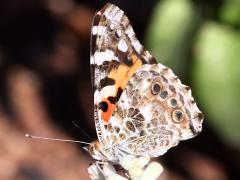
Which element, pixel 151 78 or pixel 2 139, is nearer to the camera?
pixel 151 78

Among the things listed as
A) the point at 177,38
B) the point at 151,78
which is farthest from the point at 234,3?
the point at 151,78

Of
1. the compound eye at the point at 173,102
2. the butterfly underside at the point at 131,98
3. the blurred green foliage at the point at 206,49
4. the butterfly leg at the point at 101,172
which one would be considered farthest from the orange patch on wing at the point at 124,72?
the blurred green foliage at the point at 206,49

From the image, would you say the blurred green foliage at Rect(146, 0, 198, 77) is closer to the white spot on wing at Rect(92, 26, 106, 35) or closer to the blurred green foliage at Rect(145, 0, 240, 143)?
the blurred green foliage at Rect(145, 0, 240, 143)

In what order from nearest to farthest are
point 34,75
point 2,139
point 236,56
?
point 236,56
point 2,139
point 34,75

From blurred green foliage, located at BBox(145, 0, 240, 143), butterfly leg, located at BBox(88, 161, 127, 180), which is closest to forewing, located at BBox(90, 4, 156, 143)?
butterfly leg, located at BBox(88, 161, 127, 180)

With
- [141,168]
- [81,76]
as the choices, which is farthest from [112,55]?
[81,76]

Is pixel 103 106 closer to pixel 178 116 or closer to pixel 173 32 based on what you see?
pixel 178 116

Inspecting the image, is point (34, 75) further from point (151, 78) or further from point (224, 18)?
point (151, 78)

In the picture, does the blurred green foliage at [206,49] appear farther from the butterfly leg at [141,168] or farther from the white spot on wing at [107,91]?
the butterfly leg at [141,168]
